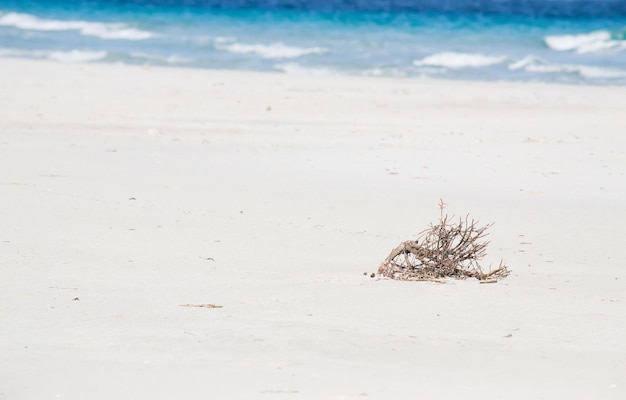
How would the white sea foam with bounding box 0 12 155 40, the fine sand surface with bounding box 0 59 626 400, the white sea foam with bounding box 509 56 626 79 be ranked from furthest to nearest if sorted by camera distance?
the white sea foam with bounding box 0 12 155 40 → the white sea foam with bounding box 509 56 626 79 → the fine sand surface with bounding box 0 59 626 400

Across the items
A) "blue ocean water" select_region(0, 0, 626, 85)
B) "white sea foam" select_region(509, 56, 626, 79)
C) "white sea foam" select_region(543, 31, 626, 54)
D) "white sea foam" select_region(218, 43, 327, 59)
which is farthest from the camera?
"white sea foam" select_region(543, 31, 626, 54)

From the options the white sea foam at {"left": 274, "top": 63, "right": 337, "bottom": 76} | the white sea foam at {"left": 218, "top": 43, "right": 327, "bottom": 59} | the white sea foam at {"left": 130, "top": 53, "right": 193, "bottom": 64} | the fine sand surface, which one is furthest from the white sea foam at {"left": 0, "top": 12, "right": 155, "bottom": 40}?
the fine sand surface

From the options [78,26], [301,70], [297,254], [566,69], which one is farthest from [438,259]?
[78,26]

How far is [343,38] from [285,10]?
1362 centimetres

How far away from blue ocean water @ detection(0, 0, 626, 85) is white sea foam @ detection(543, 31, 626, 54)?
0.11 ft

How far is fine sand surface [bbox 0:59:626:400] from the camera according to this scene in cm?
349

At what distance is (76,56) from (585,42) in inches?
463

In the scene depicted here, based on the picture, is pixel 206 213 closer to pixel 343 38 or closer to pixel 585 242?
pixel 585 242

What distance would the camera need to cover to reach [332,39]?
23500mm

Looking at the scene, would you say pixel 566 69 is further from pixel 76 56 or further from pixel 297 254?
pixel 297 254

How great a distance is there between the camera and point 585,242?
593 cm

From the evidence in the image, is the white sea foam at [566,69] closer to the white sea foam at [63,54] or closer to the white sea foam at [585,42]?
the white sea foam at [585,42]

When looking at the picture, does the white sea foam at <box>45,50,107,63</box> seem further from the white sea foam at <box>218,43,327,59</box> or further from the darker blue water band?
the darker blue water band

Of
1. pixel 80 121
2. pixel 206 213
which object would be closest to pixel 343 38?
pixel 80 121
